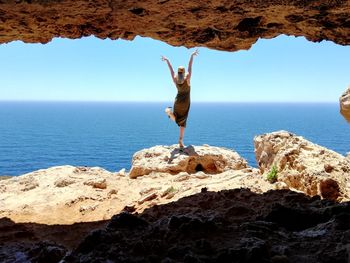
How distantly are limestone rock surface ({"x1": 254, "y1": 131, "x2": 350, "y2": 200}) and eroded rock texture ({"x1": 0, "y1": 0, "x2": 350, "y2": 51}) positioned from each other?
2.88m

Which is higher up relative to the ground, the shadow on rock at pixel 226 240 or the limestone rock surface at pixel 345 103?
the limestone rock surface at pixel 345 103

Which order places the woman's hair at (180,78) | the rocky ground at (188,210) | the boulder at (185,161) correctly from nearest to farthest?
the rocky ground at (188,210) → the boulder at (185,161) → the woman's hair at (180,78)

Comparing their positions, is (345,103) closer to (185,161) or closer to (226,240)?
(226,240)

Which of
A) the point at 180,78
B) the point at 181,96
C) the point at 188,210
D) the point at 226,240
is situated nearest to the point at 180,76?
the point at 180,78

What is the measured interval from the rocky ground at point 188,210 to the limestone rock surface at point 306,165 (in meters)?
0.03

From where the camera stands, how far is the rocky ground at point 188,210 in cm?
401

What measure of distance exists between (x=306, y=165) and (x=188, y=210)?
306 centimetres

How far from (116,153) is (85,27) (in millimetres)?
68830

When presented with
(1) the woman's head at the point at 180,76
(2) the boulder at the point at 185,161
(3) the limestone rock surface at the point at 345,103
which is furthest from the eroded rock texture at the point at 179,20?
(1) the woman's head at the point at 180,76

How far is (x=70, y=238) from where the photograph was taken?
7.33 metres

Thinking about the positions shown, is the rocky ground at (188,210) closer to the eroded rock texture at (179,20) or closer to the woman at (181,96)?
the woman at (181,96)

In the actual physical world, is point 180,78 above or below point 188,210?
above

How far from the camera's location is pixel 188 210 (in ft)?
24.8

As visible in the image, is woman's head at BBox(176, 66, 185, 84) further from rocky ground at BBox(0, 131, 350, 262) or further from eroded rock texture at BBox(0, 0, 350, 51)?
eroded rock texture at BBox(0, 0, 350, 51)
